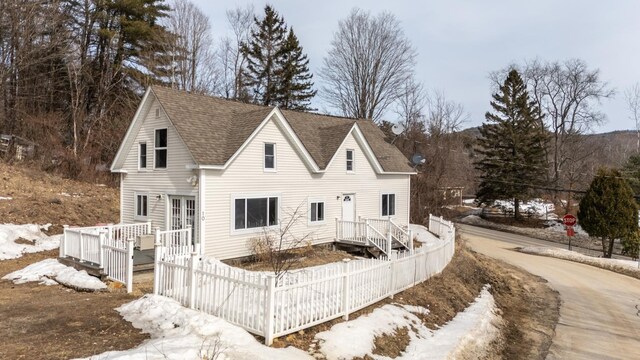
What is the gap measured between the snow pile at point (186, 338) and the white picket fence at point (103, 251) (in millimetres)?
2117

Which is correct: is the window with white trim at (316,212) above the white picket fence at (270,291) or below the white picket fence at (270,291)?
above

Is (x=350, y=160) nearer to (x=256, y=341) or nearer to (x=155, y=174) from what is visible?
(x=155, y=174)

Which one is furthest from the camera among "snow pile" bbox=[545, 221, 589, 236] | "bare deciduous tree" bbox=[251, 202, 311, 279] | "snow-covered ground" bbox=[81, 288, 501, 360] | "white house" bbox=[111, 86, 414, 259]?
"snow pile" bbox=[545, 221, 589, 236]

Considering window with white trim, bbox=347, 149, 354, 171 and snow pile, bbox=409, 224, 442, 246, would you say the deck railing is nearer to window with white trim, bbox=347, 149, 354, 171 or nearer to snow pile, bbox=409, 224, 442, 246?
snow pile, bbox=409, 224, 442, 246

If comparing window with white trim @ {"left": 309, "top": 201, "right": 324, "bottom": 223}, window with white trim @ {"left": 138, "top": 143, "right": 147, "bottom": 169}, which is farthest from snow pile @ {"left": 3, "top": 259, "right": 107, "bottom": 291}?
window with white trim @ {"left": 309, "top": 201, "right": 324, "bottom": 223}

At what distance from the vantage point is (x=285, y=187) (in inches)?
653

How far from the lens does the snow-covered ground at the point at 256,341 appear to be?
6.03 metres

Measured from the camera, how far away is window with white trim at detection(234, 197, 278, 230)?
14.8 meters

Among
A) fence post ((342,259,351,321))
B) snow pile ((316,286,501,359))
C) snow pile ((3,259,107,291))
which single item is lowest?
snow pile ((316,286,501,359))

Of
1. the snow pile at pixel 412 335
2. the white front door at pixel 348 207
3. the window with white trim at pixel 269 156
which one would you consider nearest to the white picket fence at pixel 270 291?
the snow pile at pixel 412 335

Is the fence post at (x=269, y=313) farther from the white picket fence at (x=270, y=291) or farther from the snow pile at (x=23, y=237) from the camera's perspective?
the snow pile at (x=23, y=237)

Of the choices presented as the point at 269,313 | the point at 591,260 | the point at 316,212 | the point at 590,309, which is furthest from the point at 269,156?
the point at 591,260

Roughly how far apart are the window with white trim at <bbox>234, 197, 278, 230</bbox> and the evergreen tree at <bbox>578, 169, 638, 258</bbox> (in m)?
23.4

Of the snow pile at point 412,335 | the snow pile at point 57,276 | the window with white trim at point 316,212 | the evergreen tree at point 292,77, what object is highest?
the evergreen tree at point 292,77
